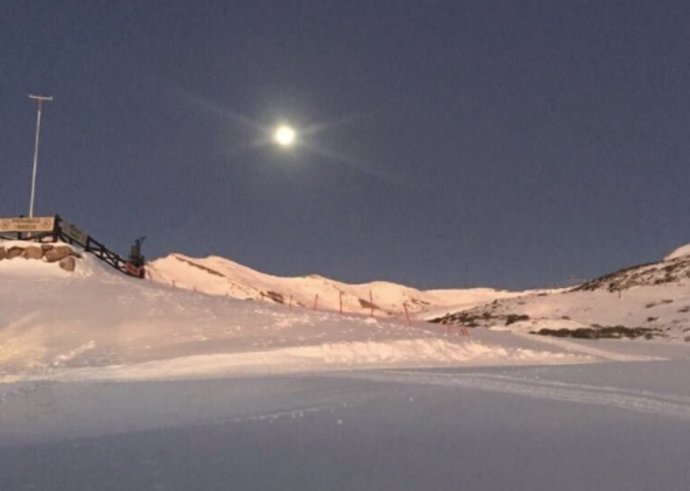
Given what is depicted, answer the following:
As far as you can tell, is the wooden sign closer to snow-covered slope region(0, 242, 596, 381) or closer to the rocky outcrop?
snow-covered slope region(0, 242, 596, 381)

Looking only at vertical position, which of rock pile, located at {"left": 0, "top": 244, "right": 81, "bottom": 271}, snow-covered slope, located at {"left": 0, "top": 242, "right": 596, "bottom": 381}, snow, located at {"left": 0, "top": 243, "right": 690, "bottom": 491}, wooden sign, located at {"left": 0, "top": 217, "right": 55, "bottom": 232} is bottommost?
snow, located at {"left": 0, "top": 243, "right": 690, "bottom": 491}

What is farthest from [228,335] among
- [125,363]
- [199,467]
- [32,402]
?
[199,467]

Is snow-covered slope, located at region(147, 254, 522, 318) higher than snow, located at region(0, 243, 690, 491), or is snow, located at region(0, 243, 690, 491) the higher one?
snow-covered slope, located at region(147, 254, 522, 318)

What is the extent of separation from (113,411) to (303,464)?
4180mm

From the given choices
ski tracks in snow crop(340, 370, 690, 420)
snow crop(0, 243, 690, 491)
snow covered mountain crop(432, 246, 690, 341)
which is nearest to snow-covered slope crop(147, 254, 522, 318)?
snow covered mountain crop(432, 246, 690, 341)

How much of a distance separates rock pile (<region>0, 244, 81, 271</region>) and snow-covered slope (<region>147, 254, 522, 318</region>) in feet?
170

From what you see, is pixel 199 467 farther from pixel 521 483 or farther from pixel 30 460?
pixel 521 483

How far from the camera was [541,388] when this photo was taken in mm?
10852

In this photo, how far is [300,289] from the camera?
12962 cm

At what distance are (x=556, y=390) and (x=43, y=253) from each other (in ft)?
85.0

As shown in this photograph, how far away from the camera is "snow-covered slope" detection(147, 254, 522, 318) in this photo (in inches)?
4006

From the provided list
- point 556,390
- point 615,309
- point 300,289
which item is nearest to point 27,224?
point 556,390

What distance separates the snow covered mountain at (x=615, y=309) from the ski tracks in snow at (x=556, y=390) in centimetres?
2396

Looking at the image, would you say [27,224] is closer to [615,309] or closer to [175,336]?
[175,336]
